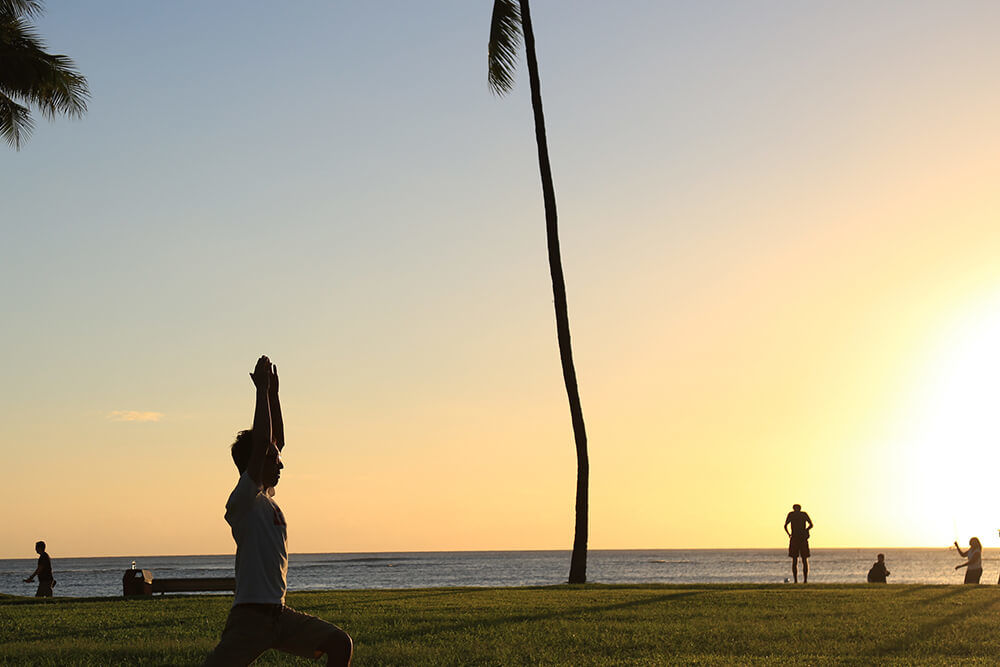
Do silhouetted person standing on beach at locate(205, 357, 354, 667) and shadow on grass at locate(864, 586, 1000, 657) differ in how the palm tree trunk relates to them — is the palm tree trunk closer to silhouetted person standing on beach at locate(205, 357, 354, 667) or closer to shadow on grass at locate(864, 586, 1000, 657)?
shadow on grass at locate(864, 586, 1000, 657)

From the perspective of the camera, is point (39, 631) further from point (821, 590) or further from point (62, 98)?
point (62, 98)

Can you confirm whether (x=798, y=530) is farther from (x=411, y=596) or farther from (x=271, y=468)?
(x=271, y=468)

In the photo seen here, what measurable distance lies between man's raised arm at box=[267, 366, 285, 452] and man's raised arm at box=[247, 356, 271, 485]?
7cm

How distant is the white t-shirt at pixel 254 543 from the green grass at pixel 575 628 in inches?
195

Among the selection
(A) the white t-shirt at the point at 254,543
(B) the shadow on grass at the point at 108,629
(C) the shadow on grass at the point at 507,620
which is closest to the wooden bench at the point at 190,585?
(B) the shadow on grass at the point at 108,629

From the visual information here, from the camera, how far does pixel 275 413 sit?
6.55 metres

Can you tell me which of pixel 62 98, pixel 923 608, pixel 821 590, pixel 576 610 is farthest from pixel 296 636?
pixel 62 98

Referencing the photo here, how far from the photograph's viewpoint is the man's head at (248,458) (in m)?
6.55

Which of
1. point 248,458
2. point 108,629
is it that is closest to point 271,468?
point 248,458

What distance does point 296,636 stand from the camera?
6.45 meters

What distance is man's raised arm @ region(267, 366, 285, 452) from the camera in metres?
6.45

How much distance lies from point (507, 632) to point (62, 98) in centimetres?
2216

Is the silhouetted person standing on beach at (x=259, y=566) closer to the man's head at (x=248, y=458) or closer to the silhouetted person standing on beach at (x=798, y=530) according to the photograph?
the man's head at (x=248, y=458)

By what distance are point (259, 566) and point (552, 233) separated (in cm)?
2056
